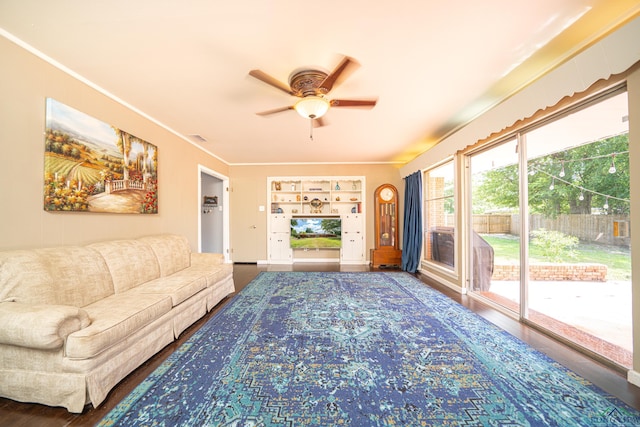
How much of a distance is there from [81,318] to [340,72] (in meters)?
2.46

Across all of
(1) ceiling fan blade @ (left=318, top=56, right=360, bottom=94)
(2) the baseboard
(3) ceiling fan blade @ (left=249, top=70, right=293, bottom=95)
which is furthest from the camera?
(3) ceiling fan blade @ (left=249, top=70, right=293, bottom=95)

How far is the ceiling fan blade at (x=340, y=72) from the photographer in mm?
1695

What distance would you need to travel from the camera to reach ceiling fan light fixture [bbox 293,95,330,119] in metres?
2.15

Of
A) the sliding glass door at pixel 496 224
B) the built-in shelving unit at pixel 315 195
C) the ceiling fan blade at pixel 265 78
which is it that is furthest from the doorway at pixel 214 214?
the sliding glass door at pixel 496 224

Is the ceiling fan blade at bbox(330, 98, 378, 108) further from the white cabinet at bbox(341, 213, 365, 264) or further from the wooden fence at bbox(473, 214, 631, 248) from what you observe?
the white cabinet at bbox(341, 213, 365, 264)

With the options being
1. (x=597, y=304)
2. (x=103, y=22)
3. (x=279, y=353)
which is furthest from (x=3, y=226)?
(x=597, y=304)

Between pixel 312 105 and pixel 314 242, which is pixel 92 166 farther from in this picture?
pixel 314 242

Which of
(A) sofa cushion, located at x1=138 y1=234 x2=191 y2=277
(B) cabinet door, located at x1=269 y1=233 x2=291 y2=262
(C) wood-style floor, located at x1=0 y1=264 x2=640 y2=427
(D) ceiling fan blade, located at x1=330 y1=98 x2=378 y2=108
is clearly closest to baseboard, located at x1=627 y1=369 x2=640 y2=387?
(C) wood-style floor, located at x1=0 y1=264 x2=640 y2=427

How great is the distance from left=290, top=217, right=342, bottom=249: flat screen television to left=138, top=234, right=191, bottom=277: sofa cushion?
2676 mm

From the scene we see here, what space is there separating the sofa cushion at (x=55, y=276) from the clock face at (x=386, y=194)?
16.5 feet

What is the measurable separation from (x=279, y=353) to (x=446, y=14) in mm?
2787

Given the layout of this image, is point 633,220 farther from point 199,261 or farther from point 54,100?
point 54,100

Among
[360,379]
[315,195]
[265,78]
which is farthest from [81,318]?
[315,195]

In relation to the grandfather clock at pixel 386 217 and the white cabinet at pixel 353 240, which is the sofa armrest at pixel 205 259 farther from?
the grandfather clock at pixel 386 217
